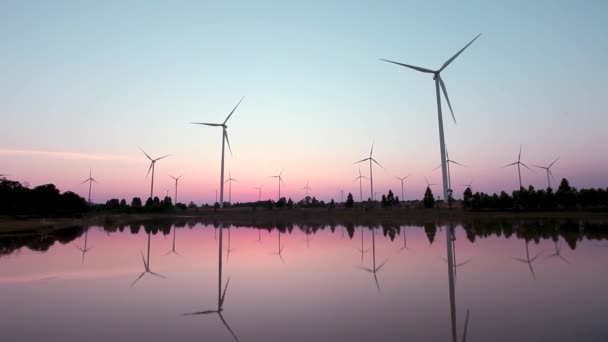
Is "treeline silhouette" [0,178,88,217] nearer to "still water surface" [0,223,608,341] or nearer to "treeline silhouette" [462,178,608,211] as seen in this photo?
"still water surface" [0,223,608,341]

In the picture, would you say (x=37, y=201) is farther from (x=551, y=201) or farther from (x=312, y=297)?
(x=551, y=201)

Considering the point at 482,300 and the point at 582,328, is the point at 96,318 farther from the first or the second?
the point at 582,328

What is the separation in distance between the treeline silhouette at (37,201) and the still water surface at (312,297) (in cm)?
7684

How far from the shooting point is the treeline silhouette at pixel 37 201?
91.7 meters

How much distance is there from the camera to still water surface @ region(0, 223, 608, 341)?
10789 mm

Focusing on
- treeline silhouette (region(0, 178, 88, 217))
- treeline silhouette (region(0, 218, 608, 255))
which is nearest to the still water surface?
treeline silhouette (region(0, 218, 608, 255))

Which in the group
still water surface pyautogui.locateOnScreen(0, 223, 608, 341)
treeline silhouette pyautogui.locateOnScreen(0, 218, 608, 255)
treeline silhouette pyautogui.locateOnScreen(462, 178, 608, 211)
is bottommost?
still water surface pyautogui.locateOnScreen(0, 223, 608, 341)

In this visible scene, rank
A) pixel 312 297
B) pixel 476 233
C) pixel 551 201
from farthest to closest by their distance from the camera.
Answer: pixel 551 201 < pixel 476 233 < pixel 312 297

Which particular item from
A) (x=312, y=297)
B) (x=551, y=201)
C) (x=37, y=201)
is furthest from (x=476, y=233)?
(x=37, y=201)

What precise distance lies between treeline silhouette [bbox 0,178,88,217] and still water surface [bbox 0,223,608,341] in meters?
76.8

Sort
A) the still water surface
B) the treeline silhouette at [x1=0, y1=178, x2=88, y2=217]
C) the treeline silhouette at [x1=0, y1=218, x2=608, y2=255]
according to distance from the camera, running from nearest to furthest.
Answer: the still water surface, the treeline silhouette at [x1=0, y1=218, x2=608, y2=255], the treeline silhouette at [x1=0, y1=178, x2=88, y2=217]

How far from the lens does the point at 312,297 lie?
589 inches

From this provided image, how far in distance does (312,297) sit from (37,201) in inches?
4149

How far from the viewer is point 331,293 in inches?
613
